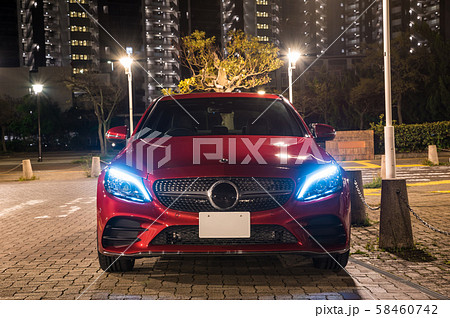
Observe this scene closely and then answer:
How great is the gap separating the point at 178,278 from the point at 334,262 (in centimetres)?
143

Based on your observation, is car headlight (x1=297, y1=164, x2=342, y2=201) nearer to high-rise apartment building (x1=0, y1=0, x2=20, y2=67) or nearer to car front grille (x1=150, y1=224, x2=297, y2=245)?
car front grille (x1=150, y1=224, x2=297, y2=245)

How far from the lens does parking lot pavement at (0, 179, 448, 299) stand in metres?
4.31

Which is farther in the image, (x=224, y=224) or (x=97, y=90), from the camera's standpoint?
(x=97, y=90)

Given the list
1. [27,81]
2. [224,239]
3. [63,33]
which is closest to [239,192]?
A: [224,239]

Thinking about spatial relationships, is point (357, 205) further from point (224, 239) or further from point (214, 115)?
point (224, 239)

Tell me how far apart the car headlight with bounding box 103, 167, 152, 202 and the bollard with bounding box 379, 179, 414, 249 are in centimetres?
296

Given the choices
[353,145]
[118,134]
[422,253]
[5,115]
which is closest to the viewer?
[422,253]

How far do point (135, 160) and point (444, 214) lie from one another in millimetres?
5849

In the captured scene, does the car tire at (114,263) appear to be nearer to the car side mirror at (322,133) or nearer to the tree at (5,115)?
the car side mirror at (322,133)

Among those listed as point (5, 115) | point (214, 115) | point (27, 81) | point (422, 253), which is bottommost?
point (422, 253)

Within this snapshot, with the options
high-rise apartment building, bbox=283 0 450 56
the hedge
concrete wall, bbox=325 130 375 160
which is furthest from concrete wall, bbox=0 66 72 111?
high-rise apartment building, bbox=283 0 450 56

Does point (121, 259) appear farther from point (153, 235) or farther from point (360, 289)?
point (360, 289)

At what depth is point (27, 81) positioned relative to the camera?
8644cm
